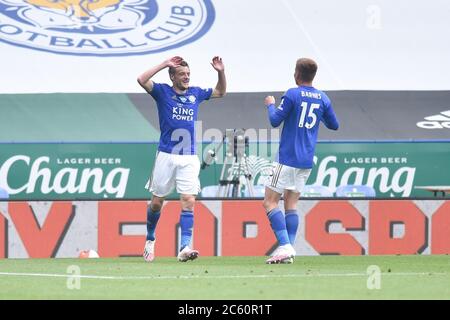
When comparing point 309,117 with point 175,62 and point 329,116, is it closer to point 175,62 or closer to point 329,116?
point 329,116

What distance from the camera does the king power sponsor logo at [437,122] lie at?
19.3m

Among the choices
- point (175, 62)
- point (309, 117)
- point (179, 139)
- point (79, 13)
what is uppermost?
point (79, 13)

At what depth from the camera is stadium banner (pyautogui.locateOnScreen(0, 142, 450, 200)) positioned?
1839 cm

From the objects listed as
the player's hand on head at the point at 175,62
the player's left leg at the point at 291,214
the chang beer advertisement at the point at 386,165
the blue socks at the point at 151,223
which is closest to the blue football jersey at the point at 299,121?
the player's left leg at the point at 291,214

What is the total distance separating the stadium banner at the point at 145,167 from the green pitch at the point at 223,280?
6.73m

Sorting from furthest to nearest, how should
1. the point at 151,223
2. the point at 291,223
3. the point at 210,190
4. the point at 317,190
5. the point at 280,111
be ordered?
the point at 210,190
the point at 317,190
the point at 151,223
the point at 291,223
the point at 280,111

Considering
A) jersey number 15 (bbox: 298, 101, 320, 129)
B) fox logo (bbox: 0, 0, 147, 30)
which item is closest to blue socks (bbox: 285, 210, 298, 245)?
jersey number 15 (bbox: 298, 101, 320, 129)

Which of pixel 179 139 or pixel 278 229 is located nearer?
pixel 278 229

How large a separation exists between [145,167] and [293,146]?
7894 mm

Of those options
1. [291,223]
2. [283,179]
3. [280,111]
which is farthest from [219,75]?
[291,223]

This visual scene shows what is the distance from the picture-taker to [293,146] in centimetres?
1095

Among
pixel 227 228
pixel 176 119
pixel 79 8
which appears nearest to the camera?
pixel 176 119

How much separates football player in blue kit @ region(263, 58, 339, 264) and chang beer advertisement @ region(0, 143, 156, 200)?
7.68 meters

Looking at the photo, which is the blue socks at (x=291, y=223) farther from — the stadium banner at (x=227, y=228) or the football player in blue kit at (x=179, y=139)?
the stadium banner at (x=227, y=228)
